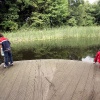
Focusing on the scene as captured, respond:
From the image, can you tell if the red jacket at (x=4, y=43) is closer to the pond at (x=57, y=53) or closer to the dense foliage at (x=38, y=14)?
the pond at (x=57, y=53)

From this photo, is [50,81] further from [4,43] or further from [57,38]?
[57,38]

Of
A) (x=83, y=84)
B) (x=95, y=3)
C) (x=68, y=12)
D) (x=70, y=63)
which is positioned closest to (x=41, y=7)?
(x=68, y=12)

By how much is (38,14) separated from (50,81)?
23294 mm

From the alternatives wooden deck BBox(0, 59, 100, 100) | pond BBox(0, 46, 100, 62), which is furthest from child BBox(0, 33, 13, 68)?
pond BBox(0, 46, 100, 62)

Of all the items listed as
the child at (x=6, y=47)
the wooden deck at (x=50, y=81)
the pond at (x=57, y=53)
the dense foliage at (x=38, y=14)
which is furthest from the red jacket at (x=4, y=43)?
the dense foliage at (x=38, y=14)

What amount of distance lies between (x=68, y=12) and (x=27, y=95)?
2684 centimetres

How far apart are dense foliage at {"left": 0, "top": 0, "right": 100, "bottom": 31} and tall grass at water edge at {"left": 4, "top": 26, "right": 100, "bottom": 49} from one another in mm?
7869

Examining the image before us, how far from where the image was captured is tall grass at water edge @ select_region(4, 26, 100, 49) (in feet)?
53.3

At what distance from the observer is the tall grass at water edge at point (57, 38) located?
16.2 m

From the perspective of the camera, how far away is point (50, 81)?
4758 millimetres

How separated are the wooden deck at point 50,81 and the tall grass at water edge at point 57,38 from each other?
938cm

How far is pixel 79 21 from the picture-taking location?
31.1m

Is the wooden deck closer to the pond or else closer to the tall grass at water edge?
the pond

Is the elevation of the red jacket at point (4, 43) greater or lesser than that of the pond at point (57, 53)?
greater
